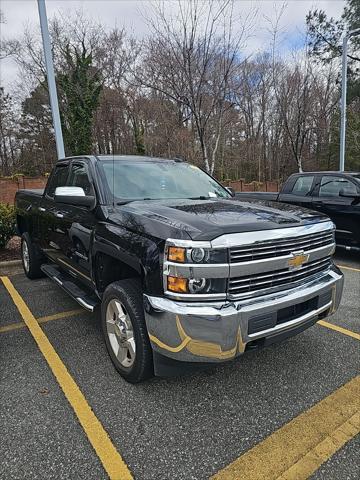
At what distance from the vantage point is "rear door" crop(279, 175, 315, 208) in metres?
7.44

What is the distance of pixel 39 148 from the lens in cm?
2830

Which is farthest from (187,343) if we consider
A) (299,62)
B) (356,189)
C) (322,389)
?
(299,62)

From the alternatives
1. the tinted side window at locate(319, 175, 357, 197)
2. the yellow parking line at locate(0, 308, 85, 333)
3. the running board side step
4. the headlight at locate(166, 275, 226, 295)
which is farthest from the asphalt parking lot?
the tinted side window at locate(319, 175, 357, 197)

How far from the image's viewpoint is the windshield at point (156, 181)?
3.42 meters

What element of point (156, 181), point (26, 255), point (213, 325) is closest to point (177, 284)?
point (213, 325)

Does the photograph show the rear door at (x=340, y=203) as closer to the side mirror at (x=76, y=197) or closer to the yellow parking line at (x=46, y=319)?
the yellow parking line at (x=46, y=319)

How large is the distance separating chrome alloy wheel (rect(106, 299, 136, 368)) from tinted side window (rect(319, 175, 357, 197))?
556 centimetres

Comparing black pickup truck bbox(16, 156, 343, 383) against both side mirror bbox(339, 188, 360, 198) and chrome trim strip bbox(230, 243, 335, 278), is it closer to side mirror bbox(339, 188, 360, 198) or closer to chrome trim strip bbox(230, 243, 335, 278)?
chrome trim strip bbox(230, 243, 335, 278)

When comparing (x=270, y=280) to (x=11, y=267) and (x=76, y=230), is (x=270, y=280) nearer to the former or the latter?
(x=76, y=230)

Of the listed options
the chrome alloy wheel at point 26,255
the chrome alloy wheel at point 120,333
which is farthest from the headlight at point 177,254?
the chrome alloy wheel at point 26,255

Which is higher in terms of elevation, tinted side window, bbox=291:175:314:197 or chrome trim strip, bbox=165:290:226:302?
tinted side window, bbox=291:175:314:197

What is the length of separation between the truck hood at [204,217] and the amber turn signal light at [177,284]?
0.28 meters

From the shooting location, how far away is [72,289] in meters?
3.82

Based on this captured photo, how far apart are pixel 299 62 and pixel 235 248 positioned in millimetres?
17597
